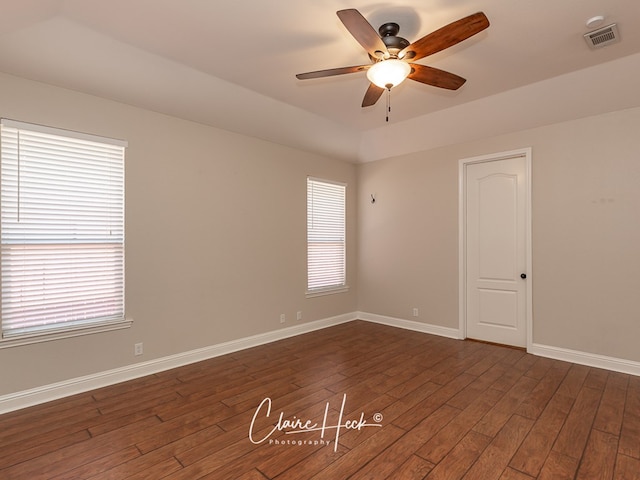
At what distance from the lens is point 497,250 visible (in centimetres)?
450

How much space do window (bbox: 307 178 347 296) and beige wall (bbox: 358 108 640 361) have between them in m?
1.17

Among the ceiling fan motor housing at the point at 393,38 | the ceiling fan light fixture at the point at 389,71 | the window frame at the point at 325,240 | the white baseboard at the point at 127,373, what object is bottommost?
the white baseboard at the point at 127,373

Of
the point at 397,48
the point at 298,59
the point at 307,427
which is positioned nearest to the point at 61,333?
the point at 307,427

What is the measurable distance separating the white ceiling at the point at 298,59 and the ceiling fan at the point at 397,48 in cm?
30

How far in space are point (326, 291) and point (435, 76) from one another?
140 inches

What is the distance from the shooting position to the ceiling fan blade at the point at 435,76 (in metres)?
2.57

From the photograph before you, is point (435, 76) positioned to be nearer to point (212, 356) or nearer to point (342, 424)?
point (342, 424)

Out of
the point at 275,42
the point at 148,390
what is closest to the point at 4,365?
the point at 148,390

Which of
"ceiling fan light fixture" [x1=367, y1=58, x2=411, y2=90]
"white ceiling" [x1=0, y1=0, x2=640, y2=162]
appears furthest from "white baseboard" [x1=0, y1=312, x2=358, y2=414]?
"ceiling fan light fixture" [x1=367, y1=58, x2=411, y2=90]

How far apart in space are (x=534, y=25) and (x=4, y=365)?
4922mm

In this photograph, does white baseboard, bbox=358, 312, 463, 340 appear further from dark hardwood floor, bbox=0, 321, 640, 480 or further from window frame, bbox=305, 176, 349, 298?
dark hardwood floor, bbox=0, 321, 640, 480

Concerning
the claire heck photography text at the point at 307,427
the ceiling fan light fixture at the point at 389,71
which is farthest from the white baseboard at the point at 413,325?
the ceiling fan light fixture at the point at 389,71

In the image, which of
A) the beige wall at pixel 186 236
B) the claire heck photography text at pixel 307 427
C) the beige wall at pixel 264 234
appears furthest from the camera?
the beige wall at pixel 264 234

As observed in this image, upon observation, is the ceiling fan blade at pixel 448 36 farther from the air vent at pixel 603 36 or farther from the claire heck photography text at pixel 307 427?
the claire heck photography text at pixel 307 427
